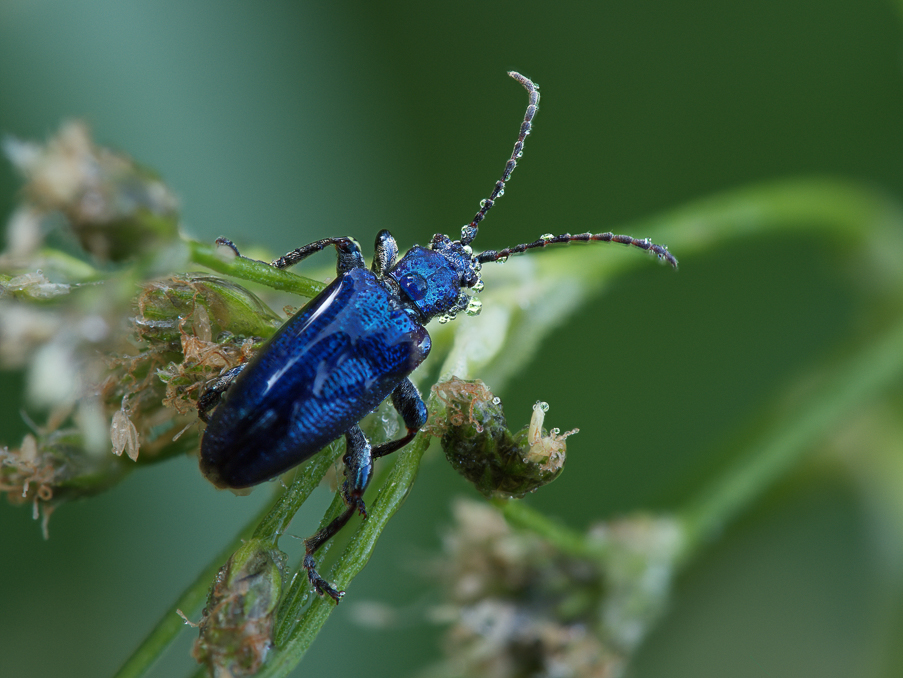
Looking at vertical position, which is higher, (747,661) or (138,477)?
(747,661)

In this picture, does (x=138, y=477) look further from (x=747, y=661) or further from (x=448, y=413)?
(x=747, y=661)

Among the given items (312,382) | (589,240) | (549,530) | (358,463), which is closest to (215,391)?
(312,382)

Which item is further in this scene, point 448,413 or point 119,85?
point 119,85

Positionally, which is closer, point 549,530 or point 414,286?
point 549,530

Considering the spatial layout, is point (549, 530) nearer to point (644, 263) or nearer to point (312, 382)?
point (312, 382)

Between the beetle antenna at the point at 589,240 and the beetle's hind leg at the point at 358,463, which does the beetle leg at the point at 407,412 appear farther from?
the beetle antenna at the point at 589,240

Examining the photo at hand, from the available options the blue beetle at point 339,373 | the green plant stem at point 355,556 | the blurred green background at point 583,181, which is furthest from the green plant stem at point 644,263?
the blurred green background at point 583,181

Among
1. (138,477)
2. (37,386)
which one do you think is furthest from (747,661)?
(37,386)
